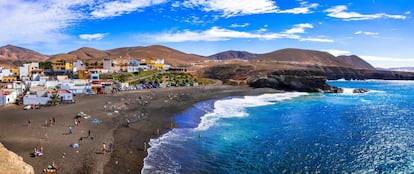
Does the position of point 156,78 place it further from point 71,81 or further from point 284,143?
point 284,143

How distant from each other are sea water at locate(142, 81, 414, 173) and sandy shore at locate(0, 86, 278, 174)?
7.00 feet

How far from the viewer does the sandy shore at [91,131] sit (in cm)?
2269

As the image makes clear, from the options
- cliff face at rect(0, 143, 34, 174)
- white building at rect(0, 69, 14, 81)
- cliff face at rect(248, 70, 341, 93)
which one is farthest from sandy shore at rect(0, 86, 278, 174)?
cliff face at rect(248, 70, 341, 93)

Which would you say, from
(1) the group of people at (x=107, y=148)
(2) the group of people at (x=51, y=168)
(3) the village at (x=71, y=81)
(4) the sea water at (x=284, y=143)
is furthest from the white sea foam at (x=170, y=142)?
(3) the village at (x=71, y=81)

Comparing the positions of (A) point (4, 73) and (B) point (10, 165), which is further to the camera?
(A) point (4, 73)

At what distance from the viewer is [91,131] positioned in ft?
105

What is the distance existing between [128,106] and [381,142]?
35508mm

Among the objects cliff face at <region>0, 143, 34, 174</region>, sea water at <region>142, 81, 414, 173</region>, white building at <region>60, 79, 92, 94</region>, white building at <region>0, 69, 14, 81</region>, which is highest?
white building at <region>0, 69, 14, 81</region>

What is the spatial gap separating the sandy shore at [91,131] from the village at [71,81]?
3.66 m

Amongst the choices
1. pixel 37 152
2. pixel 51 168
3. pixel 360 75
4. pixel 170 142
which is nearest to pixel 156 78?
pixel 170 142

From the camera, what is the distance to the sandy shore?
74.4 ft

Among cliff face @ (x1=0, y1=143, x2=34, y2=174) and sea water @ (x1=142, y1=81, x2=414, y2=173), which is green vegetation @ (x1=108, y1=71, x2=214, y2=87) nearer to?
sea water @ (x1=142, y1=81, x2=414, y2=173)

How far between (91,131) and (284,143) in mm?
19978

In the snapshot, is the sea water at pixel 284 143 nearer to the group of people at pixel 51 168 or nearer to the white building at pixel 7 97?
the group of people at pixel 51 168
